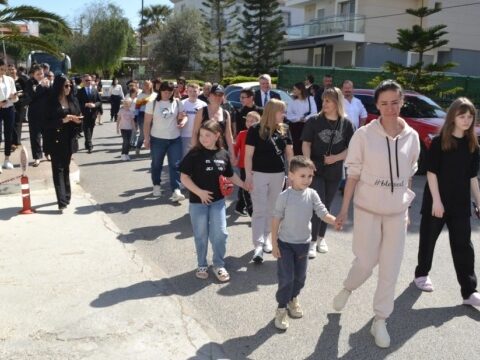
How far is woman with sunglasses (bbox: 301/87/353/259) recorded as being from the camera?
17.4 feet

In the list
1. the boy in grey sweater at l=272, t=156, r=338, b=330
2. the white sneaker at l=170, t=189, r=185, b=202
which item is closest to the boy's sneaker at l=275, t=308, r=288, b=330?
the boy in grey sweater at l=272, t=156, r=338, b=330

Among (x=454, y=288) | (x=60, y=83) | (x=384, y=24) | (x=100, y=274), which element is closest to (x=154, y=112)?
(x=60, y=83)

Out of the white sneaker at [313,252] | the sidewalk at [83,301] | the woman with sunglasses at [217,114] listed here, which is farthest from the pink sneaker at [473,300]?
the woman with sunglasses at [217,114]

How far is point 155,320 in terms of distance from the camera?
13.2 ft

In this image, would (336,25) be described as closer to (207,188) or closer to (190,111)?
(190,111)

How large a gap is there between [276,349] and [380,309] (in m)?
0.85

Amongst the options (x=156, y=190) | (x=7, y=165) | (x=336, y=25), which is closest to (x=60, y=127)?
(x=156, y=190)

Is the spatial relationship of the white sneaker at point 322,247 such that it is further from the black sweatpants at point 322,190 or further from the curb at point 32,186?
the curb at point 32,186

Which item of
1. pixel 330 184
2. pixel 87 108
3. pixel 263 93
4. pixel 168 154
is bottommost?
pixel 168 154

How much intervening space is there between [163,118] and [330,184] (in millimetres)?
3358

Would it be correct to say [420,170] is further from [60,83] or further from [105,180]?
[60,83]

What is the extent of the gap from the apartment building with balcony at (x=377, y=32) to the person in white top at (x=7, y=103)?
29.5m

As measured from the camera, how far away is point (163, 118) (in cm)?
794

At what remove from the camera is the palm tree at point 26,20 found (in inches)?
399
